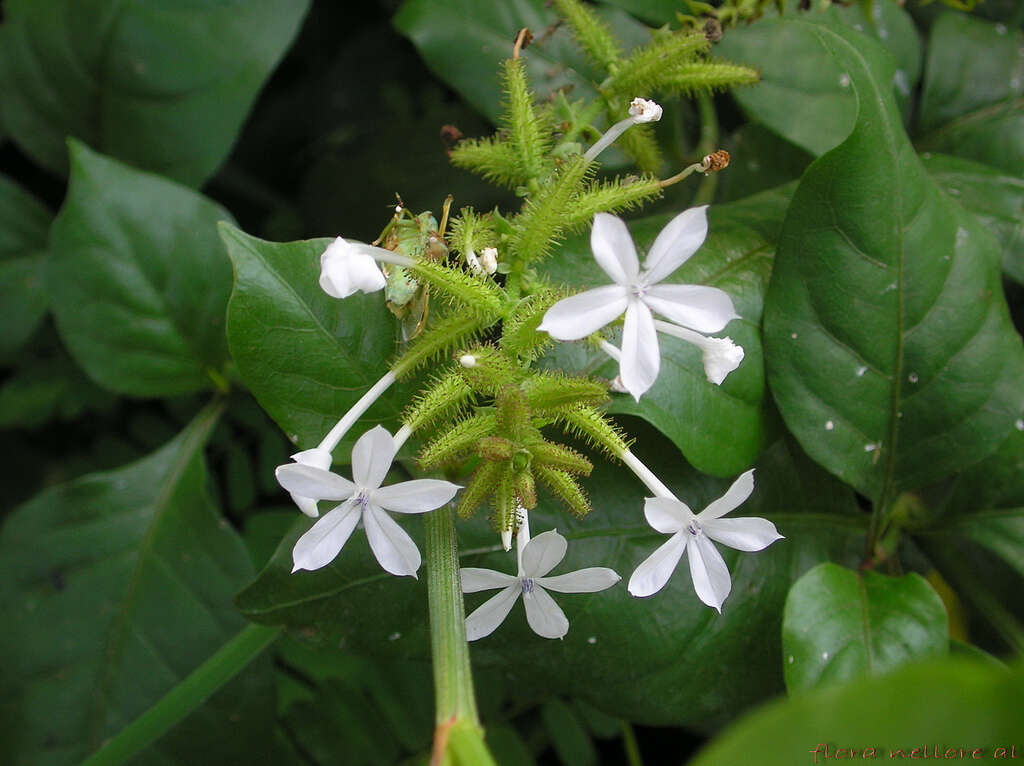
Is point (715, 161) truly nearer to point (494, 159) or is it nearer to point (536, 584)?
point (494, 159)

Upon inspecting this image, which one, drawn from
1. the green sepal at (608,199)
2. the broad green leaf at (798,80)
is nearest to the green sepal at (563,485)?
the green sepal at (608,199)

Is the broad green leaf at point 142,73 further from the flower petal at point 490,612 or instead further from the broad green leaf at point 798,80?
the flower petal at point 490,612

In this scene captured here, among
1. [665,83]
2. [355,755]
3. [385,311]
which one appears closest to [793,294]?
[665,83]

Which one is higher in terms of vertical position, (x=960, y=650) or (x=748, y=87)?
(x=748, y=87)

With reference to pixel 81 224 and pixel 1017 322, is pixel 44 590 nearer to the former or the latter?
pixel 81 224

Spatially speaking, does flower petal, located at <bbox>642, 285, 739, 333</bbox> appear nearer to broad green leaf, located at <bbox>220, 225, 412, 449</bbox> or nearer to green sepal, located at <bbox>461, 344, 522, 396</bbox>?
green sepal, located at <bbox>461, 344, 522, 396</bbox>

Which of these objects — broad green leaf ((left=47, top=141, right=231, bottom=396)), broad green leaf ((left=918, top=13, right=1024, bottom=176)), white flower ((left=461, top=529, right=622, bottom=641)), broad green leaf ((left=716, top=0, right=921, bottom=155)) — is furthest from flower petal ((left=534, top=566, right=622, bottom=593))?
broad green leaf ((left=918, top=13, right=1024, bottom=176))

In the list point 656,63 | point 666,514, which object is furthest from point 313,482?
point 656,63
